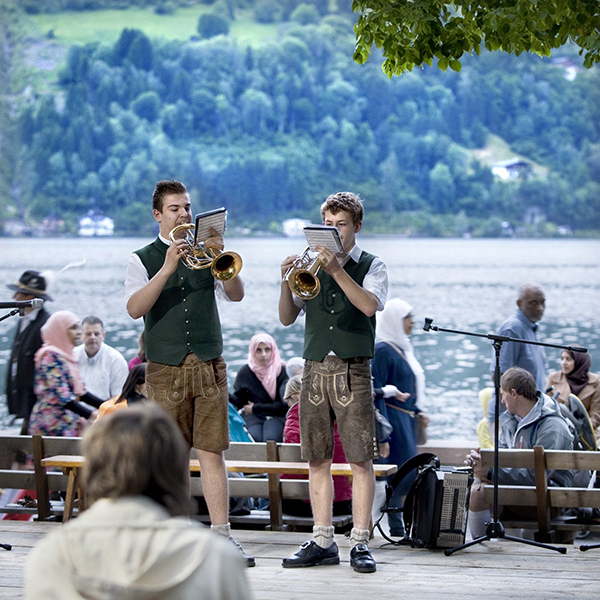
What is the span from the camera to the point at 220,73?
74062 mm

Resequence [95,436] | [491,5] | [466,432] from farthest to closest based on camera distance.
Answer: [466,432] < [491,5] < [95,436]

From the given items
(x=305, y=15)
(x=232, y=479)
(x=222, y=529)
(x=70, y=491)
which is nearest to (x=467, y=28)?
(x=232, y=479)

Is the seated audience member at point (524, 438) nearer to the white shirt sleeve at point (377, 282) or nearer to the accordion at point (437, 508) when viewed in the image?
the accordion at point (437, 508)

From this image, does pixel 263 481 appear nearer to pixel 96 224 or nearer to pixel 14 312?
pixel 14 312

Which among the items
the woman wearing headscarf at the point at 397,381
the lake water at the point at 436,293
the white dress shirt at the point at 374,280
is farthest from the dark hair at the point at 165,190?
the lake water at the point at 436,293

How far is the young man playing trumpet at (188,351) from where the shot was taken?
4418 millimetres

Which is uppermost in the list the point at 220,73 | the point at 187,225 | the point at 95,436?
the point at 220,73

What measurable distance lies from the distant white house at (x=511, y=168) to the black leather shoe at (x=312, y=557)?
6665cm

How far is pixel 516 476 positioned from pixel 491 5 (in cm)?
239

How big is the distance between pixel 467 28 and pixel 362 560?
8.59 ft

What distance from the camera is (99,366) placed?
24.3 ft

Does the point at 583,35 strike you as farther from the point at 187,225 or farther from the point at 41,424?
the point at 41,424

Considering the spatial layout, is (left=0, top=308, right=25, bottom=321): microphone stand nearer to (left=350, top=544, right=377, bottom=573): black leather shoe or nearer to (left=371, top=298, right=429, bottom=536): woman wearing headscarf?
(left=350, top=544, right=377, bottom=573): black leather shoe

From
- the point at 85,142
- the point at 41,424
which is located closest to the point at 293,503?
the point at 41,424
